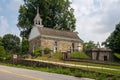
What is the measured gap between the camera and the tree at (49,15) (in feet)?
226

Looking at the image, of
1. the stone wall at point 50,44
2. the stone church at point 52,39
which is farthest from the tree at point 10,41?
the stone wall at point 50,44

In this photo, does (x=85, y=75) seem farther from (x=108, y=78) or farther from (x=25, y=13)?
(x=25, y=13)

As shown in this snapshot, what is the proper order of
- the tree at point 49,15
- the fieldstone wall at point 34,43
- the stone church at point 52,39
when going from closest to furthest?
1. the stone church at point 52,39
2. the fieldstone wall at point 34,43
3. the tree at point 49,15

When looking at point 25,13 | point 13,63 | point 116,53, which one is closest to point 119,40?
point 116,53

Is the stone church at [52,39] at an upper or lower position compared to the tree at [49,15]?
lower

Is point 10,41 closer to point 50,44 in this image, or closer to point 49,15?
point 49,15

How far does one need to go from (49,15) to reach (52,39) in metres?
19.4

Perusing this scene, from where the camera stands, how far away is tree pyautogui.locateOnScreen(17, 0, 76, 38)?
226ft

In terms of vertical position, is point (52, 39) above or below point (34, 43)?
above

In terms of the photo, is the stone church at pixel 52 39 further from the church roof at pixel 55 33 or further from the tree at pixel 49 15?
the tree at pixel 49 15

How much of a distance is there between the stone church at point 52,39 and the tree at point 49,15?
1242 centimetres

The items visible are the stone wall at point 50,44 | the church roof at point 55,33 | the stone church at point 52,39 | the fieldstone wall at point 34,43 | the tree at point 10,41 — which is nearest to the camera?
the stone wall at point 50,44

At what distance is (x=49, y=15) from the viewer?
6975 cm

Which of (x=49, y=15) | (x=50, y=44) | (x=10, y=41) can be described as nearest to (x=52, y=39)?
(x=50, y=44)
